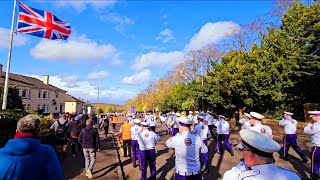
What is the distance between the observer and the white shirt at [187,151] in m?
5.45

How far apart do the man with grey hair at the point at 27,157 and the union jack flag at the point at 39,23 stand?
1082cm

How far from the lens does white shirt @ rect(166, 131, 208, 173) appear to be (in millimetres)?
5445

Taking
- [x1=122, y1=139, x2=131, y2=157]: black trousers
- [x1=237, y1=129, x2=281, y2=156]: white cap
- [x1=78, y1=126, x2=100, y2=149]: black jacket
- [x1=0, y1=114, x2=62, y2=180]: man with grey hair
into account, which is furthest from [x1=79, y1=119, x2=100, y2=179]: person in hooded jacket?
[x1=237, y1=129, x2=281, y2=156]: white cap

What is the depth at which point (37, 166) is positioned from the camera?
2.97 meters

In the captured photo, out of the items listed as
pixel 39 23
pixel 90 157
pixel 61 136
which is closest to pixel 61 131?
pixel 61 136

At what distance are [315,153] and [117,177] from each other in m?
5.94

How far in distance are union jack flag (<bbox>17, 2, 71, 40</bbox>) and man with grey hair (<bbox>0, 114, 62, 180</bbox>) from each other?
10820 mm

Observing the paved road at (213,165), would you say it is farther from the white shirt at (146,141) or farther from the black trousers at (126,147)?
the white shirt at (146,141)

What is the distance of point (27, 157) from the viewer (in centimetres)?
293

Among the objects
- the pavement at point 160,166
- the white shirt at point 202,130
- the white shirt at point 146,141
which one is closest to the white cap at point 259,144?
the white shirt at point 146,141

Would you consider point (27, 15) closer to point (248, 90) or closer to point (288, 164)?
point (288, 164)

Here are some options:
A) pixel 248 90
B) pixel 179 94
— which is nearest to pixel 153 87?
pixel 179 94

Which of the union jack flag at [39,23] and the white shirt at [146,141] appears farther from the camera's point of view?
the union jack flag at [39,23]

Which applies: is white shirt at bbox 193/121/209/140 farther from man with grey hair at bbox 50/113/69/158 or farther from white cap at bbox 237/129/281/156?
white cap at bbox 237/129/281/156
